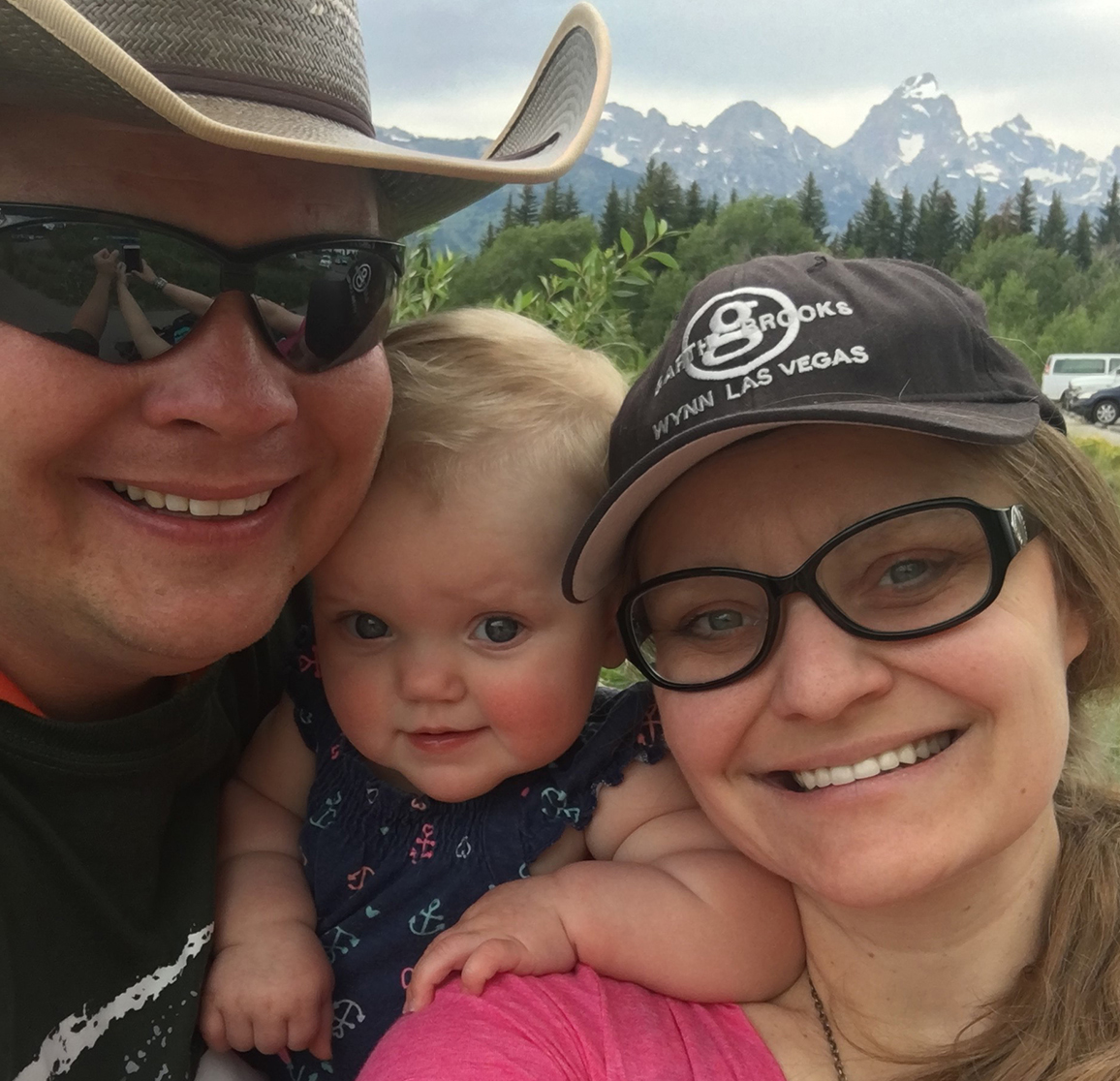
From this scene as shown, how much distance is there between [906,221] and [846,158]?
4847cm

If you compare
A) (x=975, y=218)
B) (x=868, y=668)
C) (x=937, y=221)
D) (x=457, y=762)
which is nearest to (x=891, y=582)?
(x=868, y=668)

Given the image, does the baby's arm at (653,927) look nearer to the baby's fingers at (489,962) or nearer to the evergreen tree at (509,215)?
the baby's fingers at (489,962)

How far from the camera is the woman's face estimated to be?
1.56 metres

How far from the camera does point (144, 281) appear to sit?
154 centimetres

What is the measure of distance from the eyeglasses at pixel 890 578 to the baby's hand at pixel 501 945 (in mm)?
546

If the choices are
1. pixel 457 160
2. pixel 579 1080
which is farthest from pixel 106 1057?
pixel 457 160

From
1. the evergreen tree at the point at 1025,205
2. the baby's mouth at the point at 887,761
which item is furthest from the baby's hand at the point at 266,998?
the evergreen tree at the point at 1025,205

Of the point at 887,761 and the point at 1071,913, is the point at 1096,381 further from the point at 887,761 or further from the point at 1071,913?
the point at 887,761

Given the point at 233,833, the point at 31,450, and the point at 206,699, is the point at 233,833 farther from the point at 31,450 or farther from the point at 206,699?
the point at 31,450

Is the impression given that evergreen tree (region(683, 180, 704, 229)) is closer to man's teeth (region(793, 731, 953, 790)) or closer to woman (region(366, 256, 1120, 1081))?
woman (region(366, 256, 1120, 1081))

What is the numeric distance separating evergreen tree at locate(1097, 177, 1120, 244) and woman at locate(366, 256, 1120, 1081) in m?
63.5

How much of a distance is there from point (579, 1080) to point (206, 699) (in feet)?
3.33

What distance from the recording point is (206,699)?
208cm

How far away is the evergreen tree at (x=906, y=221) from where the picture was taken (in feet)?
171
